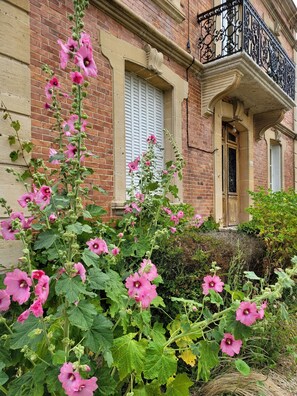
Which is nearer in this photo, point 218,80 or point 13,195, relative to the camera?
point 13,195

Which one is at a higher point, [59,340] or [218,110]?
[218,110]

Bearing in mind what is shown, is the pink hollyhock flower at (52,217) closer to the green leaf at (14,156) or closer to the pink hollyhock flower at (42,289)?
the pink hollyhock flower at (42,289)

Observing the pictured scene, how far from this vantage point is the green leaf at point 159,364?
1647 mm

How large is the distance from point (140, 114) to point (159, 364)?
4.57m

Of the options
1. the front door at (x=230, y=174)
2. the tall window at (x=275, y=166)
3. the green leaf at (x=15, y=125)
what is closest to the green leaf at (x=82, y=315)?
the green leaf at (x=15, y=125)

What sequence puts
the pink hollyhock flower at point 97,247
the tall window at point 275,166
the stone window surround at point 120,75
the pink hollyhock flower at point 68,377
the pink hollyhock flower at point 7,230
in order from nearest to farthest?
the pink hollyhock flower at point 68,377, the pink hollyhock flower at point 97,247, the pink hollyhock flower at point 7,230, the stone window surround at point 120,75, the tall window at point 275,166

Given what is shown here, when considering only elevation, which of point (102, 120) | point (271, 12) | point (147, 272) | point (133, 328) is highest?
point (271, 12)

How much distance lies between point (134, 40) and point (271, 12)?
7706 mm

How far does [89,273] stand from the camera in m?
1.66

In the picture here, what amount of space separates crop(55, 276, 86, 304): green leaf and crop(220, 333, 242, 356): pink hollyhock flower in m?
0.92

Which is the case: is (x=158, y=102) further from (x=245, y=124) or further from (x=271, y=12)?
(x=271, y=12)

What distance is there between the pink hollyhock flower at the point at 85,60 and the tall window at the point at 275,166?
1090 cm

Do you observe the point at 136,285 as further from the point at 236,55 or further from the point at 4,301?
the point at 236,55

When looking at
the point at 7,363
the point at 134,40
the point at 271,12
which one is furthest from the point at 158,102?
the point at 271,12
